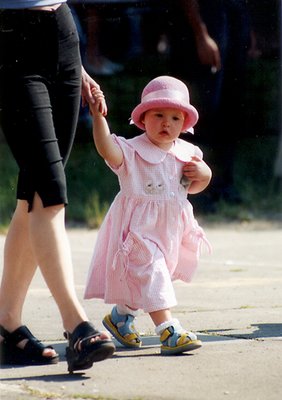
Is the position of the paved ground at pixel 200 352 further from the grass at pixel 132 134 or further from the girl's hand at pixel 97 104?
the grass at pixel 132 134

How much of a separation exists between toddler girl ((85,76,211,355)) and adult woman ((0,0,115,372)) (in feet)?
1.20

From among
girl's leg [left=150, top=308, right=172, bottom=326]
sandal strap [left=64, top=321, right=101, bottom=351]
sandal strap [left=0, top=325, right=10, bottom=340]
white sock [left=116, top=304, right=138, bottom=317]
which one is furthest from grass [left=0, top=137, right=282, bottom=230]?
sandal strap [left=64, top=321, right=101, bottom=351]

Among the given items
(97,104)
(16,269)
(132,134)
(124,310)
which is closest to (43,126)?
(97,104)

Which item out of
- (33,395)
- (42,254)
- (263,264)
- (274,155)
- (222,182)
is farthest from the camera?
(274,155)

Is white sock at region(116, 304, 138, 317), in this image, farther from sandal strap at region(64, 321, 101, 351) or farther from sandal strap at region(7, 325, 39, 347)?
sandal strap at region(64, 321, 101, 351)

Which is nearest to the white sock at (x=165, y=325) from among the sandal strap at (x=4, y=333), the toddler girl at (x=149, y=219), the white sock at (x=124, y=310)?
the toddler girl at (x=149, y=219)

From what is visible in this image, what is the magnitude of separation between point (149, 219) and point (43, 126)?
0.71m

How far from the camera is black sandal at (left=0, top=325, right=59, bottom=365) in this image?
417 cm

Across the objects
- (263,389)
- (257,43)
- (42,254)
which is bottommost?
(263,389)

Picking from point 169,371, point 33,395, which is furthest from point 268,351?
point 33,395

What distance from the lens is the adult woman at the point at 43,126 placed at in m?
3.98

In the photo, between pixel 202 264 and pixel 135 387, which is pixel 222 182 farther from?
pixel 135 387

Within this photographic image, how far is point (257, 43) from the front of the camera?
405 inches

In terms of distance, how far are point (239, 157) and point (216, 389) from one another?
22.5 feet
